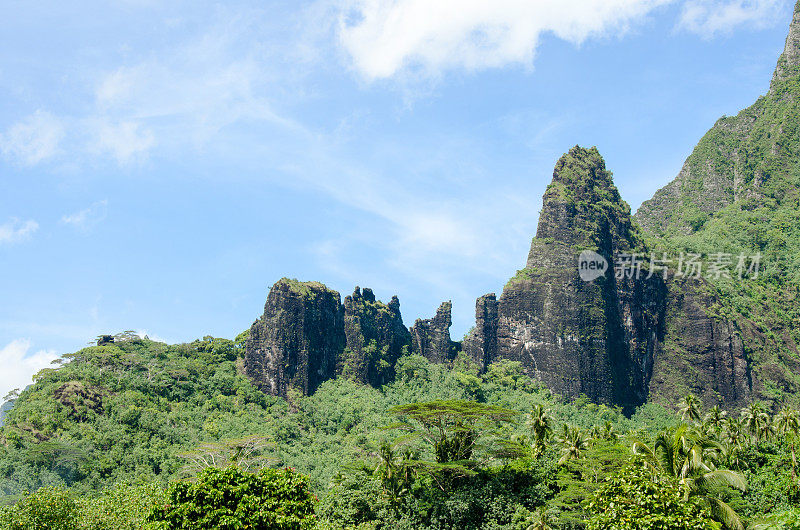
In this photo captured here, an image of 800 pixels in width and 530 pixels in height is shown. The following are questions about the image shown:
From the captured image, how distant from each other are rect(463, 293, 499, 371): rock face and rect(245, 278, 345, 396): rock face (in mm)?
30221

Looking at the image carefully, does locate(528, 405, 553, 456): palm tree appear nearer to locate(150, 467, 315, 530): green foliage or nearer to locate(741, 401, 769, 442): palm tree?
locate(741, 401, 769, 442): palm tree

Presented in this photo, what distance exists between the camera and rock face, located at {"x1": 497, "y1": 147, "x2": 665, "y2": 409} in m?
120

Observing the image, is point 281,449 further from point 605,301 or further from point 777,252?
point 777,252

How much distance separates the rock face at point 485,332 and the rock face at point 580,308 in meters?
1.23

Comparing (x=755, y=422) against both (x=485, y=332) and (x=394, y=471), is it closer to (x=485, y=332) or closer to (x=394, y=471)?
(x=394, y=471)

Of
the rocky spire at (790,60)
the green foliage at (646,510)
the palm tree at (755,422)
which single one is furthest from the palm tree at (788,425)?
the rocky spire at (790,60)

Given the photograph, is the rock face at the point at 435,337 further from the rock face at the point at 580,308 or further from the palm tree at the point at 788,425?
the palm tree at the point at 788,425

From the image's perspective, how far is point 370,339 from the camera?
126 m

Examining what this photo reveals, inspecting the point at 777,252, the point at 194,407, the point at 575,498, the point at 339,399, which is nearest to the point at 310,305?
the point at 339,399

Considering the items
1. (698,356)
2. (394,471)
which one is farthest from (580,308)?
(394,471)

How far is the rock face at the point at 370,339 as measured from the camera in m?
121

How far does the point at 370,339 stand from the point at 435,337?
15502mm

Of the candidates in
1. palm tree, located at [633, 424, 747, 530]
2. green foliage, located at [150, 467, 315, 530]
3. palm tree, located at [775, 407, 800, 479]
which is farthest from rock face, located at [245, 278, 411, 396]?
green foliage, located at [150, 467, 315, 530]

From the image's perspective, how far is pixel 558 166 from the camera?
5635 inches
